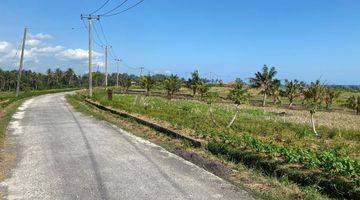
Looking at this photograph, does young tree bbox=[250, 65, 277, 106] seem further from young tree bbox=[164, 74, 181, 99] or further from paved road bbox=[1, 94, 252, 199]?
paved road bbox=[1, 94, 252, 199]

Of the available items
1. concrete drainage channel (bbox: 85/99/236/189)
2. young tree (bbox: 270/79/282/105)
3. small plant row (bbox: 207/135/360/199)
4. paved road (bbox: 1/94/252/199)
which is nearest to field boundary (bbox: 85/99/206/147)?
concrete drainage channel (bbox: 85/99/236/189)

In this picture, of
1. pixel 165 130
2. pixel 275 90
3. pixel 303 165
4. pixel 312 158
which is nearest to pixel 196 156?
pixel 303 165

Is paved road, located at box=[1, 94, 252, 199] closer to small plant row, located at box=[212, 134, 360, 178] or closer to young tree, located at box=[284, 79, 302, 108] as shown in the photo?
small plant row, located at box=[212, 134, 360, 178]

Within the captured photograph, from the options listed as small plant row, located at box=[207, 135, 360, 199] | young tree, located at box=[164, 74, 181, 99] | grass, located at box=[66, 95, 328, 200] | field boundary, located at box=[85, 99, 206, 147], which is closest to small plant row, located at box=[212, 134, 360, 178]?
small plant row, located at box=[207, 135, 360, 199]

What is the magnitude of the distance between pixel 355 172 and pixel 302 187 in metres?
1.10

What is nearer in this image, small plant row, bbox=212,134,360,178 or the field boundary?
small plant row, bbox=212,134,360,178

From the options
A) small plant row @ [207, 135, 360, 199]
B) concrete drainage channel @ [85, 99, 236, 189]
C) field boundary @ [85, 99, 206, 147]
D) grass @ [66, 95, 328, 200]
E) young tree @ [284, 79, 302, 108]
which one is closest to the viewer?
grass @ [66, 95, 328, 200]

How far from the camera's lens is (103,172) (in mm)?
10516

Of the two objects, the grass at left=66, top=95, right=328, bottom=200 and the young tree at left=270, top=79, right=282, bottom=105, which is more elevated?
the young tree at left=270, top=79, right=282, bottom=105

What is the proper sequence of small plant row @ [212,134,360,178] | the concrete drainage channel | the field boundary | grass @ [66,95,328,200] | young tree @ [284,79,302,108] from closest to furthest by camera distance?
grass @ [66,95,328,200] → small plant row @ [212,134,360,178] → the concrete drainage channel → the field boundary → young tree @ [284,79,302,108]

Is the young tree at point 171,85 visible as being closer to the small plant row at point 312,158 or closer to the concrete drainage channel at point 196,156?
the concrete drainage channel at point 196,156

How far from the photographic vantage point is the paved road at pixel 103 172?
873 cm

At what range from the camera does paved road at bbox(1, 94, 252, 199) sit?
28.7 feet

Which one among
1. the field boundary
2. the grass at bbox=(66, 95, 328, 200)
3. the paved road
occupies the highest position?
the field boundary
